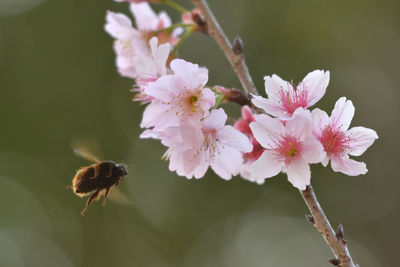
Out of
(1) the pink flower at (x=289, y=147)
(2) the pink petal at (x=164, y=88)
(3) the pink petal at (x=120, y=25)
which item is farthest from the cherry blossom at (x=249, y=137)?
(3) the pink petal at (x=120, y=25)

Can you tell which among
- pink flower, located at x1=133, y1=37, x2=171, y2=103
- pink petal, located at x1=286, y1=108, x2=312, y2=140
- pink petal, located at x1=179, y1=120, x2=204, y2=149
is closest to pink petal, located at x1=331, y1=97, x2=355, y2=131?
pink petal, located at x1=286, y1=108, x2=312, y2=140

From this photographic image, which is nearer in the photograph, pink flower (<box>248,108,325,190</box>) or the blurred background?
pink flower (<box>248,108,325,190</box>)

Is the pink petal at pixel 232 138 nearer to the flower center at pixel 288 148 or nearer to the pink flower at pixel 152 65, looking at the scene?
the flower center at pixel 288 148

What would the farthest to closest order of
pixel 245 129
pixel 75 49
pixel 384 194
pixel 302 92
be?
pixel 75 49 < pixel 384 194 < pixel 245 129 < pixel 302 92

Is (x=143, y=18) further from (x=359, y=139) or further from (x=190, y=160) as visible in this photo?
(x=359, y=139)

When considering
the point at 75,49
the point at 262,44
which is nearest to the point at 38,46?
the point at 75,49

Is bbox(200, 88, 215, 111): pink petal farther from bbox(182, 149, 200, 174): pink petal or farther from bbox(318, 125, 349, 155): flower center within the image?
bbox(318, 125, 349, 155): flower center

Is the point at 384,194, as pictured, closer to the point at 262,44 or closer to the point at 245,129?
the point at 262,44

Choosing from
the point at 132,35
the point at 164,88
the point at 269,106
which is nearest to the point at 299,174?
the point at 269,106
